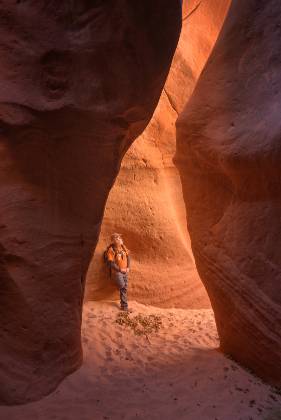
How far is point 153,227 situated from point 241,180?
320 centimetres

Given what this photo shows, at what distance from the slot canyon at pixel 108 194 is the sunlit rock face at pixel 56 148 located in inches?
0.4

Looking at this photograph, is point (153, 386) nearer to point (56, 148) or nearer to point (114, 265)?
point (56, 148)

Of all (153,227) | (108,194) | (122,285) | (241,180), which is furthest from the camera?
(153,227)

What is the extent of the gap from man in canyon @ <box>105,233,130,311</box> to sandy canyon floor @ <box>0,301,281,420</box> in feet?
3.90

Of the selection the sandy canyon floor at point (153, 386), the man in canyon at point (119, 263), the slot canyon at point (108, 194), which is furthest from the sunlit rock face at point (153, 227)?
the slot canyon at point (108, 194)

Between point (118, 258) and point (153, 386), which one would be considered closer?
point (153, 386)

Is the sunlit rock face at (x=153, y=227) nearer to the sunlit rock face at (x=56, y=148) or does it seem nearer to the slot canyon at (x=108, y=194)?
the slot canyon at (x=108, y=194)

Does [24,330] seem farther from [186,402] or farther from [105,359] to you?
[186,402]

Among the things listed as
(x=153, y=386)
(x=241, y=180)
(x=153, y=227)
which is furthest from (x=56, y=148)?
(x=153, y=227)

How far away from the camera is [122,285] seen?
637cm

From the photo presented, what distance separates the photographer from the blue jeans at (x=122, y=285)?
249 inches

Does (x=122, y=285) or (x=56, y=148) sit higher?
(x=56, y=148)

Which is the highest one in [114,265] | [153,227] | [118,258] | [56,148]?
[56,148]

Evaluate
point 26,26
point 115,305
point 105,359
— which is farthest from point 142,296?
point 26,26
